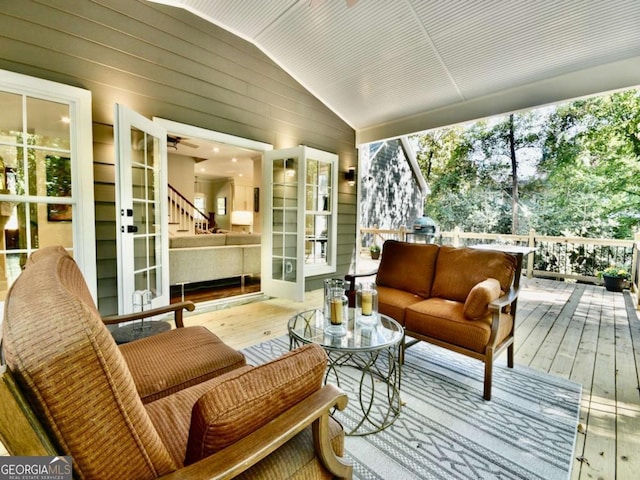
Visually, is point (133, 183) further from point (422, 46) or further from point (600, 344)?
point (600, 344)

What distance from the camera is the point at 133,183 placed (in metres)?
2.85

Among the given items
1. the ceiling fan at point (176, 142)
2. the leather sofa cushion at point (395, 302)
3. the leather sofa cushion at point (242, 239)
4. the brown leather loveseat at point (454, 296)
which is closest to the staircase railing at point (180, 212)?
the ceiling fan at point (176, 142)

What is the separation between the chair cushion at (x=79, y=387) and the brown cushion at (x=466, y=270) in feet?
8.49

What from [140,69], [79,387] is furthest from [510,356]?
[140,69]

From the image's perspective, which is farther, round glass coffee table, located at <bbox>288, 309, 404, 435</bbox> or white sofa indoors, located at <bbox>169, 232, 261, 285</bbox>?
white sofa indoors, located at <bbox>169, 232, 261, 285</bbox>

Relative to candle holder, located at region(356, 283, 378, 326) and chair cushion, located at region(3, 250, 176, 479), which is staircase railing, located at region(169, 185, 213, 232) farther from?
chair cushion, located at region(3, 250, 176, 479)

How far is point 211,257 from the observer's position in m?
4.67

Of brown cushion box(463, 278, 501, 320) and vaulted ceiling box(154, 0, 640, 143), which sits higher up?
vaulted ceiling box(154, 0, 640, 143)

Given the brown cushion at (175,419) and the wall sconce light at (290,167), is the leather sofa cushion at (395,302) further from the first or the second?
the wall sconce light at (290,167)

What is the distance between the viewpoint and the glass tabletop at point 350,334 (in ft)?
5.74

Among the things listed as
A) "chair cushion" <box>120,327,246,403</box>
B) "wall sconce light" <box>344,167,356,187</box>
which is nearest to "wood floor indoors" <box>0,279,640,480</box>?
"chair cushion" <box>120,327,246,403</box>

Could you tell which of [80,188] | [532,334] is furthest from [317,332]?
[532,334]

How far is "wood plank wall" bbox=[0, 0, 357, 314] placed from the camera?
2541mm

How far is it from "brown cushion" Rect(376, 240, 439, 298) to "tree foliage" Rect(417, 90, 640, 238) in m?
7.13
